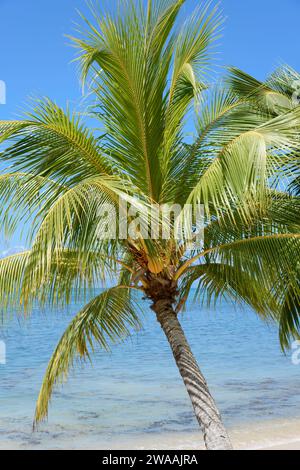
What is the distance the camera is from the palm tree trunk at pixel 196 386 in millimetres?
5664

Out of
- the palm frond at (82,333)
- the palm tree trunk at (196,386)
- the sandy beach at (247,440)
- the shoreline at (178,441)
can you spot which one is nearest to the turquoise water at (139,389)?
the shoreline at (178,441)

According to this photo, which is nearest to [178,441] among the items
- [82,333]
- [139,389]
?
[82,333]

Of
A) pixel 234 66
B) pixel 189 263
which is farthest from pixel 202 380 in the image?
pixel 234 66

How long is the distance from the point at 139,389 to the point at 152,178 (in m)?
13.8

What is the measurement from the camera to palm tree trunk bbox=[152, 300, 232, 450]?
5664mm

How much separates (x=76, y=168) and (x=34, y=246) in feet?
4.52

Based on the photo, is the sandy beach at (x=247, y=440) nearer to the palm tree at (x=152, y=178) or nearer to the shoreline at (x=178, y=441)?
the shoreline at (x=178, y=441)

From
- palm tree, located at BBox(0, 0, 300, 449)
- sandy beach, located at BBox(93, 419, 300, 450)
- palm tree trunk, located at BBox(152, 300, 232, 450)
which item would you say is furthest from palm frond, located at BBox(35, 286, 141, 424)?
sandy beach, located at BBox(93, 419, 300, 450)

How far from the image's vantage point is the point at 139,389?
749 inches

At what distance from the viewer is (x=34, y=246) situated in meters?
5.00

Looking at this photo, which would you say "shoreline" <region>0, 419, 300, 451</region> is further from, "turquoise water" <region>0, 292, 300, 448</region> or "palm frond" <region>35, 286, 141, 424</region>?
"palm frond" <region>35, 286, 141, 424</region>

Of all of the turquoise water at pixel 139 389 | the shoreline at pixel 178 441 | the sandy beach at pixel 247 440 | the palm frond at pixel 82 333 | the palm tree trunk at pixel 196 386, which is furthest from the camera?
the turquoise water at pixel 139 389

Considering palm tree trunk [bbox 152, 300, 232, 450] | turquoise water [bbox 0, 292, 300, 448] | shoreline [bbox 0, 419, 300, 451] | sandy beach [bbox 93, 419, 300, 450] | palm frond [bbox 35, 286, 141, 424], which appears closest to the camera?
palm tree trunk [bbox 152, 300, 232, 450]

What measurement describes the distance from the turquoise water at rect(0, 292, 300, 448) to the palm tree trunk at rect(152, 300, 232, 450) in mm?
1042
